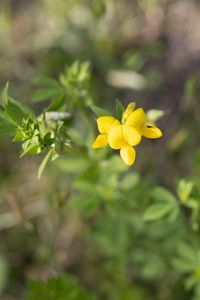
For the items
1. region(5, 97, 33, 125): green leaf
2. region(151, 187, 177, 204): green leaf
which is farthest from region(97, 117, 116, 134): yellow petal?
region(151, 187, 177, 204): green leaf

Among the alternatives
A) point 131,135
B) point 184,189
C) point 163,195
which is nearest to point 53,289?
point 163,195

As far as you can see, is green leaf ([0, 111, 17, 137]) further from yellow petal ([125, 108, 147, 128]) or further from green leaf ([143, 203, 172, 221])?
green leaf ([143, 203, 172, 221])

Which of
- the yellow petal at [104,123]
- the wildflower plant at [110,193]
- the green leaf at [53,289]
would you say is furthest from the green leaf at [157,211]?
the yellow petal at [104,123]

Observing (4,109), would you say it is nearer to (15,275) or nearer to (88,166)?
(88,166)

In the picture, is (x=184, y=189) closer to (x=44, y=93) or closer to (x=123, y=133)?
(x=123, y=133)

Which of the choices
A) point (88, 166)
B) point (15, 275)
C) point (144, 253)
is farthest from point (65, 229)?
point (88, 166)

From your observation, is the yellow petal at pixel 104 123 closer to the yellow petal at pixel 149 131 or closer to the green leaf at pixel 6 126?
the yellow petal at pixel 149 131
